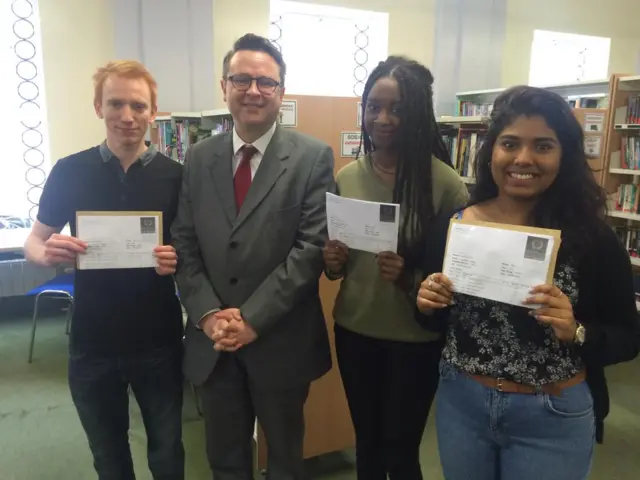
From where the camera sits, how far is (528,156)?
1141 millimetres

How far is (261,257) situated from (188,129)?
259cm

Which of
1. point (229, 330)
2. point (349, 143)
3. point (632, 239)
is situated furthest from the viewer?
point (632, 239)

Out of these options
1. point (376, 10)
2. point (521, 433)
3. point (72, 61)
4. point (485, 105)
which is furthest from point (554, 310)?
point (376, 10)

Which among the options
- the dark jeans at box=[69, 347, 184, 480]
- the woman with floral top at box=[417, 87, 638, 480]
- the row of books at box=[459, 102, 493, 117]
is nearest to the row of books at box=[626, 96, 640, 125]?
the row of books at box=[459, 102, 493, 117]

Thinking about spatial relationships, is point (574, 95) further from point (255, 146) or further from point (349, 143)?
point (255, 146)

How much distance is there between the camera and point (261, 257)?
59.7 inches

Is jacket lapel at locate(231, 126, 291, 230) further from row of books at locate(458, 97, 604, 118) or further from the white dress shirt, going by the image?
row of books at locate(458, 97, 604, 118)

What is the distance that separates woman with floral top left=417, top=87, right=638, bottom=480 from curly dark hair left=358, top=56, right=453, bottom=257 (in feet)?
1.01

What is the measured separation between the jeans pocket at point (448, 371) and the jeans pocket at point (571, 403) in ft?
0.67

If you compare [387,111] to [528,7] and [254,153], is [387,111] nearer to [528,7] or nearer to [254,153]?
[254,153]

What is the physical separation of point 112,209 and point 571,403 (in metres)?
1.34

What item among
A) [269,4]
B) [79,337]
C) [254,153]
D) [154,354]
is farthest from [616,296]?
[269,4]

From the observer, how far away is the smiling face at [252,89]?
4.99 ft

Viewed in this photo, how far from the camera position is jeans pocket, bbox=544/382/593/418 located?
115cm
